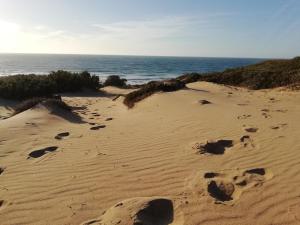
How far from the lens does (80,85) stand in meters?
19.9

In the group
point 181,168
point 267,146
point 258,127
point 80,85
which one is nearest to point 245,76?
point 80,85

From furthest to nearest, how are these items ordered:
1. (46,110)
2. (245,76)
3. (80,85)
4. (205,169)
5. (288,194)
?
(80,85)
(245,76)
(46,110)
(205,169)
(288,194)

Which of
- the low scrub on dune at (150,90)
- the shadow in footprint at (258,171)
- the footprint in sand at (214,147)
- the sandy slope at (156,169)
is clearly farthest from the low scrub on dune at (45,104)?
the shadow in footprint at (258,171)

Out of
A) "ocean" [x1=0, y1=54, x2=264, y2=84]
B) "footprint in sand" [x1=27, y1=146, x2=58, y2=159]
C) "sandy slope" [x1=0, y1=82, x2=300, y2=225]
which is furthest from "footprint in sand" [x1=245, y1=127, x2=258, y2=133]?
"ocean" [x1=0, y1=54, x2=264, y2=84]

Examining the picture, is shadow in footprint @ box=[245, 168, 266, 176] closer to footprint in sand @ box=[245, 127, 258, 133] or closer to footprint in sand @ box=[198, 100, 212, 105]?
footprint in sand @ box=[245, 127, 258, 133]

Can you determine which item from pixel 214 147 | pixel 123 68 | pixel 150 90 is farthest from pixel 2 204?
pixel 123 68

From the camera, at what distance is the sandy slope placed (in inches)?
154

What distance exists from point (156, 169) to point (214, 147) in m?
1.40

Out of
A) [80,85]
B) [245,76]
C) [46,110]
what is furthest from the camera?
[80,85]

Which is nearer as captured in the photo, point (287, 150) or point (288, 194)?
point (288, 194)

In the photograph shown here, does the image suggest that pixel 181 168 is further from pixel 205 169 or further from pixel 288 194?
pixel 288 194

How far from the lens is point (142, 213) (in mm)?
3803

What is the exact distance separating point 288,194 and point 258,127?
3197 mm

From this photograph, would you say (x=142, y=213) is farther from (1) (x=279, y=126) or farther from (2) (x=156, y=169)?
(1) (x=279, y=126)
